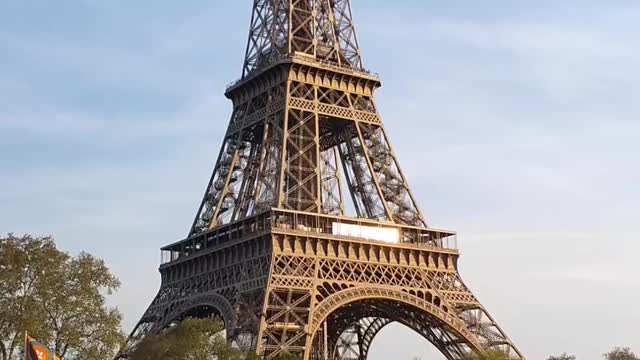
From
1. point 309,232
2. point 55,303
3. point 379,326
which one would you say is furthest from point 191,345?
point 379,326

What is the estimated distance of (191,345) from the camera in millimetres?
38656

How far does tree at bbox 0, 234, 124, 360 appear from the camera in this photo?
131 feet

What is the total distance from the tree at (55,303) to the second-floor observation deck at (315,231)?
472 inches

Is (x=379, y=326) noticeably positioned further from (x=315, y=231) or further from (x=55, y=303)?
(x=55, y=303)

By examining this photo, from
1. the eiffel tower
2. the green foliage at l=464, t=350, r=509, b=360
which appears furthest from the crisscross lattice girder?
the green foliage at l=464, t=350, r=509, b=360

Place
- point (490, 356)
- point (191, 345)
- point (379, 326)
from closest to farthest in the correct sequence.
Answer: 1. point (191, 345)
2. point (490, 356)
3. point (379, 326)

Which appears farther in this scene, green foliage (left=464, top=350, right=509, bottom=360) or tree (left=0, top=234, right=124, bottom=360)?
green foliage (left=464, top=350, right=509, bottom=360)

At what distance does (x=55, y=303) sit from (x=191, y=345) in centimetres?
599

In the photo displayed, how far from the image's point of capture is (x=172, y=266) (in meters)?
58.5

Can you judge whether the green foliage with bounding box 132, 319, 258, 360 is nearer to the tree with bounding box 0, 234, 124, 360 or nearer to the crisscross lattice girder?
the tree with bounding box 0, 234, 124, 360

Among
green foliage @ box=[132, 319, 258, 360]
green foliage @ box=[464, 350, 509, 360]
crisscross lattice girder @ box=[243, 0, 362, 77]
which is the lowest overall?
green foliage @ box=[132, 319, 258, 360]

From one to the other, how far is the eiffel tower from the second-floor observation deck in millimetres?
76

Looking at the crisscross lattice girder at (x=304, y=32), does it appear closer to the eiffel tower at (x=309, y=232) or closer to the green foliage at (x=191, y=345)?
the eiffel tower at (x=309, y=232)

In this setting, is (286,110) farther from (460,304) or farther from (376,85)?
(460,304)
